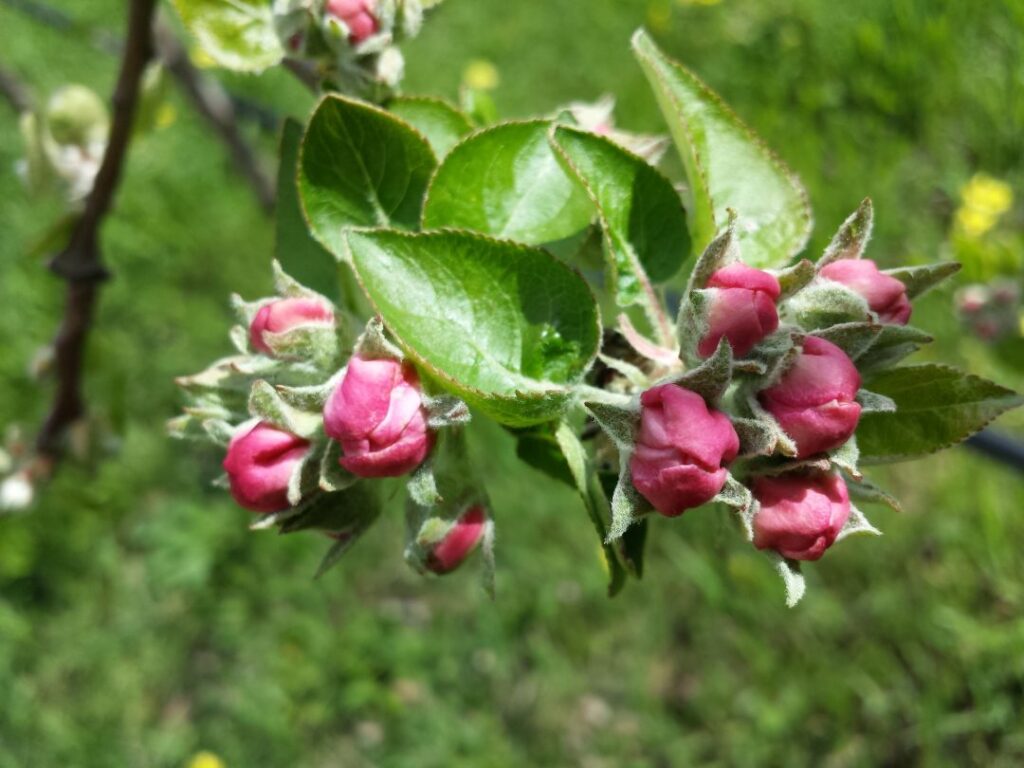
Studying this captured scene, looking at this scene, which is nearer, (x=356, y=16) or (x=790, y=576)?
(x=790, y=576)

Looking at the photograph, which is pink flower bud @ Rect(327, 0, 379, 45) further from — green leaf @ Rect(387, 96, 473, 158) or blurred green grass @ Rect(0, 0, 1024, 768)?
blurred green grass @ Rect(0, 0, 1024, 768)

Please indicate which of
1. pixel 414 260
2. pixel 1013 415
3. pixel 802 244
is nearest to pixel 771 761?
pixel 1013 415

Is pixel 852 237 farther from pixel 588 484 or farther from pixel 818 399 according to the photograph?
pixel 588 484

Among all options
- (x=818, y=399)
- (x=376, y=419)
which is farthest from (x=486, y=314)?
(x=818, y=399)

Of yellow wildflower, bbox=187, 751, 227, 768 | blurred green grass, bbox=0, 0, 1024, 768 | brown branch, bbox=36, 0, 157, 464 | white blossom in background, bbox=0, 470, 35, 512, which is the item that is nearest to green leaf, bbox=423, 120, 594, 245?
brown branch, bbox=36, 0, 157, 464

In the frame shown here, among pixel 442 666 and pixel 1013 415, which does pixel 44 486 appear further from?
pixel 1013 415
